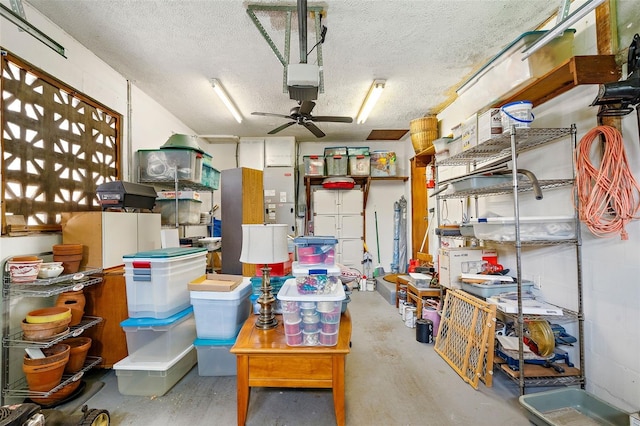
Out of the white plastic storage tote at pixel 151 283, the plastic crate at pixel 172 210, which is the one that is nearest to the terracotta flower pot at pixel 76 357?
the white plastic storage tote at pixel 151 283

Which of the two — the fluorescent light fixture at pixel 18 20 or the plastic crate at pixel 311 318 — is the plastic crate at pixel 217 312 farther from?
the fluorescent light fixture at pixel 18 20

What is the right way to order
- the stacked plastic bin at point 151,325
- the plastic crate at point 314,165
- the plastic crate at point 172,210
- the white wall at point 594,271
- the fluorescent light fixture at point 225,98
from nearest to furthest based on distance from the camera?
the white wall at point 594,271
the stacked plastic bin at point 151,325
the fluorescent light fixture at point 225,98
the plastic crate at point 172,210
the plastic crate at point 314,165

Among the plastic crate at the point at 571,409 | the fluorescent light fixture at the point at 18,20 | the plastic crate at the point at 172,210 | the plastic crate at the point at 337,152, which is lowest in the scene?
the plastic crate at the point at 571,409

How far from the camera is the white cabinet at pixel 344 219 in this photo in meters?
5.23

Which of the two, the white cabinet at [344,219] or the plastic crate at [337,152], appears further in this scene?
the white cabinet at [344,219]

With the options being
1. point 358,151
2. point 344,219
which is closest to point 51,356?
point 344,219

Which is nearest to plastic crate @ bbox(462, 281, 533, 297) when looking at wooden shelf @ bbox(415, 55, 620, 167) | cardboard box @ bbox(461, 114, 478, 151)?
cardboard box @ bbox(461, 114, 478, 151)

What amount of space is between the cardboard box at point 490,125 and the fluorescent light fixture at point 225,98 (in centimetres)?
283

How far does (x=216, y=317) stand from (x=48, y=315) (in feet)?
3.51

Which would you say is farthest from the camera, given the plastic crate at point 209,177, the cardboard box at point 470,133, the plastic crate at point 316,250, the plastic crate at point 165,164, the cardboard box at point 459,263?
the plastic crate at point 209,177

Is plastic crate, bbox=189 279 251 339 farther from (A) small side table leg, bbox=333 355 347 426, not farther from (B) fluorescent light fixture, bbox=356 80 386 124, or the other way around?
(B) fluorescent light fixture, bbox=356 80 386 124

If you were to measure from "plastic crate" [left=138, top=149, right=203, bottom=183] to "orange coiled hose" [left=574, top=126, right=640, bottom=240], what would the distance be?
369 cm

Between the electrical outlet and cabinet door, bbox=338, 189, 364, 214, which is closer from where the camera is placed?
the electrical outlet

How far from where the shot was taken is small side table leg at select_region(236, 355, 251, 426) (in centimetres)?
155
